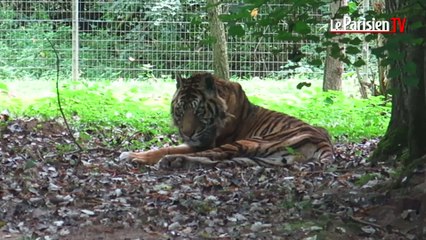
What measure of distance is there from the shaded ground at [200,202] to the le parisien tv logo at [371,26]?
873 mm

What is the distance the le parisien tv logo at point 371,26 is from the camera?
4.41 metres

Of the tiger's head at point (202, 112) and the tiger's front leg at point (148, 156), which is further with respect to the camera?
the tiger's head at point (202, 112)

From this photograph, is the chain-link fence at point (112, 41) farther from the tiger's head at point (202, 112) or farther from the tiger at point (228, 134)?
the tiger's head at point (202, 112)

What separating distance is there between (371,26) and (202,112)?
70.9 inches

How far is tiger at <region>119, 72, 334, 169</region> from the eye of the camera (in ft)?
20.1

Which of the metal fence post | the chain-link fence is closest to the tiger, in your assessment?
the chain-link fence

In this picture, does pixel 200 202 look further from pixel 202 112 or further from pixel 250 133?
pixel 250 133

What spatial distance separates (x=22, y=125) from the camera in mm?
8172

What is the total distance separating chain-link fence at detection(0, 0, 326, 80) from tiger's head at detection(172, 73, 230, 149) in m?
7.25

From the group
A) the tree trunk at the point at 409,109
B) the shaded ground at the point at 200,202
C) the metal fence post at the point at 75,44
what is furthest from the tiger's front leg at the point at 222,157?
the metal fence post at the point at 75,44

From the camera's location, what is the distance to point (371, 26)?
17.3 ft

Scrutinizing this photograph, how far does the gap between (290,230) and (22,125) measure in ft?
16.3

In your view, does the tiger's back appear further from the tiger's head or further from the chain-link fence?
the chain-link fence

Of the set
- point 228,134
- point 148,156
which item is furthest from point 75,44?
point 148,156
